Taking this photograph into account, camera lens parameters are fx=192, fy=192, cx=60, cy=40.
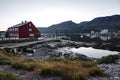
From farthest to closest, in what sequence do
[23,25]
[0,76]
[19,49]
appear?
[23,25], [19,49], [0,76]

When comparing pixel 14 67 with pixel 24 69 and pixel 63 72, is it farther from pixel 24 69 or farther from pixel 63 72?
pixel 63 72

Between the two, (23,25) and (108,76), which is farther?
(23,25)

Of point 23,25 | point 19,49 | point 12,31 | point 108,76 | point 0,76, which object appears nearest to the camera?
point 0,76

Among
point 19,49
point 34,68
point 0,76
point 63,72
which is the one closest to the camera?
point 0,76

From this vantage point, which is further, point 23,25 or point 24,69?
point 23,25

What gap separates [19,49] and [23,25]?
29.1 meters

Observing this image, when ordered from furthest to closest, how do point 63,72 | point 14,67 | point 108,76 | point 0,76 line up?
point 14,67
point 108,76
point 63,72
point 0,76

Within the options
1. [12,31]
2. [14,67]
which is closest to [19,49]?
[14,67]

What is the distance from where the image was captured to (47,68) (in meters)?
12.8

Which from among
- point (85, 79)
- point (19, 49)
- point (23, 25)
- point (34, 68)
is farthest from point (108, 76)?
point (23, 25)

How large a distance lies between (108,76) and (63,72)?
3.23 m

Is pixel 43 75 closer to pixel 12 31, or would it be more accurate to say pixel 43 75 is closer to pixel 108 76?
pixel 108 76

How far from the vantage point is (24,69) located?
1471 cm

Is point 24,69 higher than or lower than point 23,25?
lower
